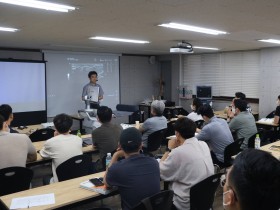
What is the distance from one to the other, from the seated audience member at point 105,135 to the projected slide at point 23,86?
4628 mm

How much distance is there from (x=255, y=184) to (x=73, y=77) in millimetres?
8717

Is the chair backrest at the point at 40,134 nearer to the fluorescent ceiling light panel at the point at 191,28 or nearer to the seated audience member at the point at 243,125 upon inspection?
the fluorescent ceiling light panel at the point at 191,28

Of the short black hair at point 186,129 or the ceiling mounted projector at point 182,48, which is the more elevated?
the ceiling mounted projector at point 182,48

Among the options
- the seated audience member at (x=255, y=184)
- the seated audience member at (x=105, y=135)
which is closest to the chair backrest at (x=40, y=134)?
the seated audience member at (x=105, y=135)

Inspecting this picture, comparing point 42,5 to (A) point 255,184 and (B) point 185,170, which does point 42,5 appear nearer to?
(B) point 185,170

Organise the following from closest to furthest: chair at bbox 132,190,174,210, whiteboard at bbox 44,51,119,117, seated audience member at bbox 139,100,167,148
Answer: chair at bbox 132,190,174,210, seated audience member at bbox 139,100,167,148, whiteboard at bbox 44,51,119,117

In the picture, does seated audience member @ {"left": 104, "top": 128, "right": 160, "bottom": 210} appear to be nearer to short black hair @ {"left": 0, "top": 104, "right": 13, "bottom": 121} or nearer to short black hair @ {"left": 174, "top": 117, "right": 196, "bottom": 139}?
short black hair @ {"left": 174, "top": 117, "right": 196, "bottom": 139}

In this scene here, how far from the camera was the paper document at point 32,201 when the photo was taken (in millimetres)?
2346

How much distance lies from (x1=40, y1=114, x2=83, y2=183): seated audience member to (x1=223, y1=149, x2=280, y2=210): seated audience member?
270cm

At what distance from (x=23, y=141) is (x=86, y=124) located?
462 centimetres

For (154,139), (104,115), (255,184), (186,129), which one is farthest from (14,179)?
(154,139)

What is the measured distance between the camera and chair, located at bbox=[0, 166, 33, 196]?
282 centimetres

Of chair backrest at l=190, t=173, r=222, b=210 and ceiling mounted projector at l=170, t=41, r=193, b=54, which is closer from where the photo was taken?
chair backrest at l=190, t=173, r=222, b=210

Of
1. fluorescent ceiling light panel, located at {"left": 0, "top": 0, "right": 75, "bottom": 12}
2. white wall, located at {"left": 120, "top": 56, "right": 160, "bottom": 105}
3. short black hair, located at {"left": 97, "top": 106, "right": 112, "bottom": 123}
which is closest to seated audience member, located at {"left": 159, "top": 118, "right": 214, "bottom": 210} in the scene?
short black hair, located at {"left": 97, "top": 106, "right": 112, "bottom": 123}
